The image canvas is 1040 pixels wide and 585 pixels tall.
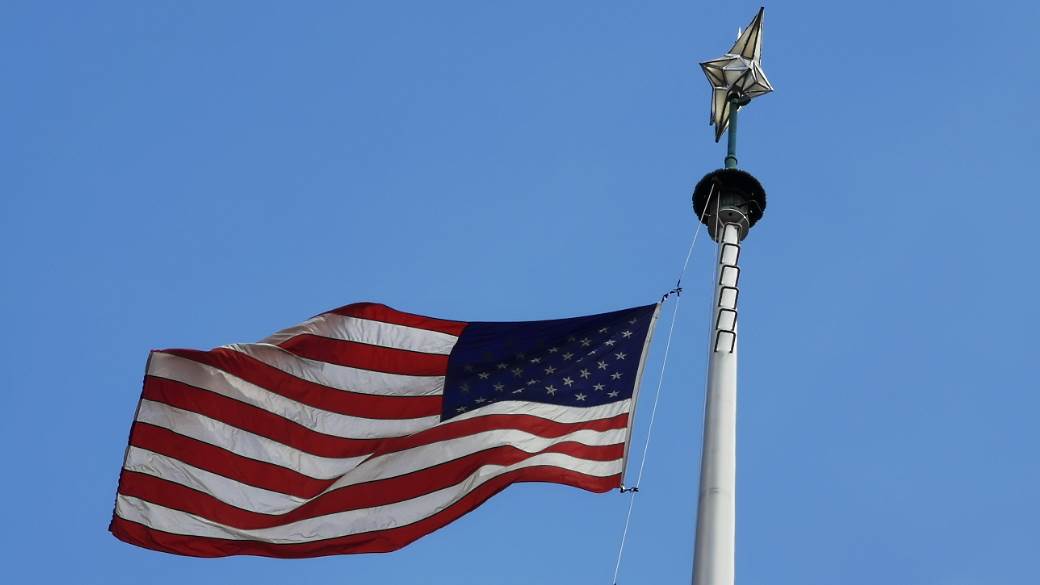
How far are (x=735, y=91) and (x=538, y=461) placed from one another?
5824 millimetres

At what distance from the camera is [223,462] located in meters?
18.4

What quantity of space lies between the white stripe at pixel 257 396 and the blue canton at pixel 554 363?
1160mm

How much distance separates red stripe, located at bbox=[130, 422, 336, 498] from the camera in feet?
60.0

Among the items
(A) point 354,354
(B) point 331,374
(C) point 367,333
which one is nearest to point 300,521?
(B) point 331,374

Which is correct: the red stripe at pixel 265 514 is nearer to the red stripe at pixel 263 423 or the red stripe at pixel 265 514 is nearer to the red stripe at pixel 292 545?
the red stripe at pixel 292 545

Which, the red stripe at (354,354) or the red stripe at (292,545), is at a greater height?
the red stripe at (354,354)

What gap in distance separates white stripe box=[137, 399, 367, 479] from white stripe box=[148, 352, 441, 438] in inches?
14.6

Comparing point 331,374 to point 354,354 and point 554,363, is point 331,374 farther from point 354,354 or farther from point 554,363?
point 554,363

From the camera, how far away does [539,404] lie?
17.6 meters

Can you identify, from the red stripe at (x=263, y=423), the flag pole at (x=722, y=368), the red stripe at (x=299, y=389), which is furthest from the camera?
the red stripe at (x=299, y=389)

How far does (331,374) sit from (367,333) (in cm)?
73

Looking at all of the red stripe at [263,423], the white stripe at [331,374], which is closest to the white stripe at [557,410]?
the red stripe at [263,423]

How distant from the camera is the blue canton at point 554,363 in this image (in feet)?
57.6

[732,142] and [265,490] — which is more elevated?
[732,142]
